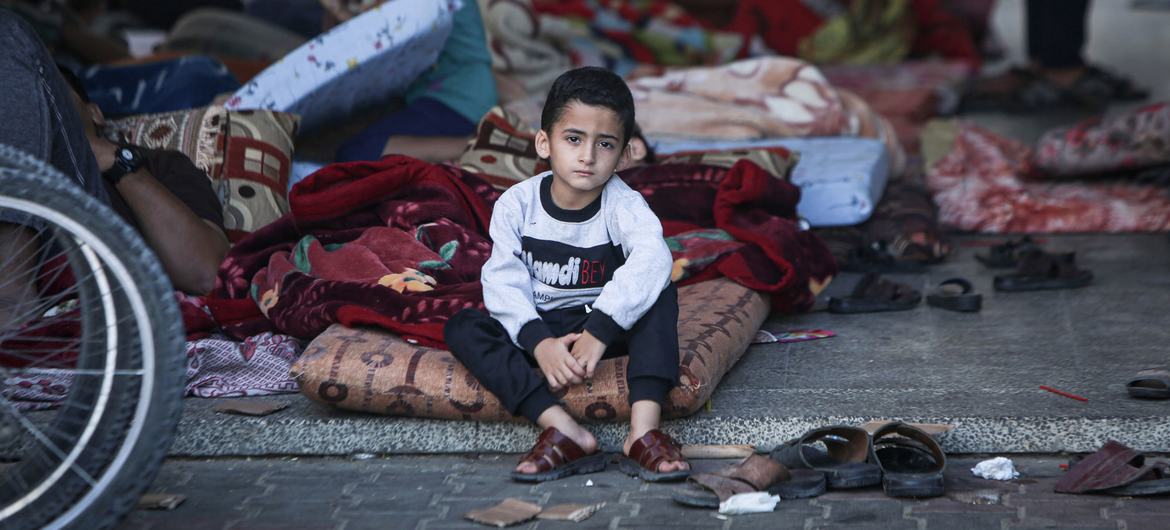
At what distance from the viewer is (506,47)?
610 cm

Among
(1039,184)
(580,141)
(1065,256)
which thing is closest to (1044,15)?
(1039,184)

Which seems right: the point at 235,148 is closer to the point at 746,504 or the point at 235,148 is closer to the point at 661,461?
the point at 661,461

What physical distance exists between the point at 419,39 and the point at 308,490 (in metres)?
2.44

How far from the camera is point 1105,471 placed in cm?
258

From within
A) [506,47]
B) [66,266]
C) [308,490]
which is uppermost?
[506,47]

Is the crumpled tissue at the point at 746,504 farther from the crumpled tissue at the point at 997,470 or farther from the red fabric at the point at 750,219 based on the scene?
the red fabric at the point at 750,219

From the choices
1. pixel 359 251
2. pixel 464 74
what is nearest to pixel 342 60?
pixel 464 74

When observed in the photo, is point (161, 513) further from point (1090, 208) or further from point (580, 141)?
point (1090, 208)

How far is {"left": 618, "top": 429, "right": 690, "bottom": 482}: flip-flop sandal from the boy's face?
0.57m

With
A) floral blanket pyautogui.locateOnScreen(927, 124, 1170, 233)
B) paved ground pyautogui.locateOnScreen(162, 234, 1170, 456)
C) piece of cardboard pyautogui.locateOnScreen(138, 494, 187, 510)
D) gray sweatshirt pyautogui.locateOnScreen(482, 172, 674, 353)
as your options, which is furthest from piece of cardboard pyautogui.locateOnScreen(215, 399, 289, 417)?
floral blanket pyautogui.locateOnScreen(927, 124, 1170, 233)

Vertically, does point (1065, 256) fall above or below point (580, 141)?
below

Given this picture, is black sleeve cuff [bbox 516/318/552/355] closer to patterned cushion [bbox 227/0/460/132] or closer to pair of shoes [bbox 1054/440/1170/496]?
pair of shoes [bbox 1054/440/1170/496]

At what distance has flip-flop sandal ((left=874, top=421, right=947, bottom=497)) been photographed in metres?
2.57

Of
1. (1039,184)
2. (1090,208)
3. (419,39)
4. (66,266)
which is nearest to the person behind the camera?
(66,266)
